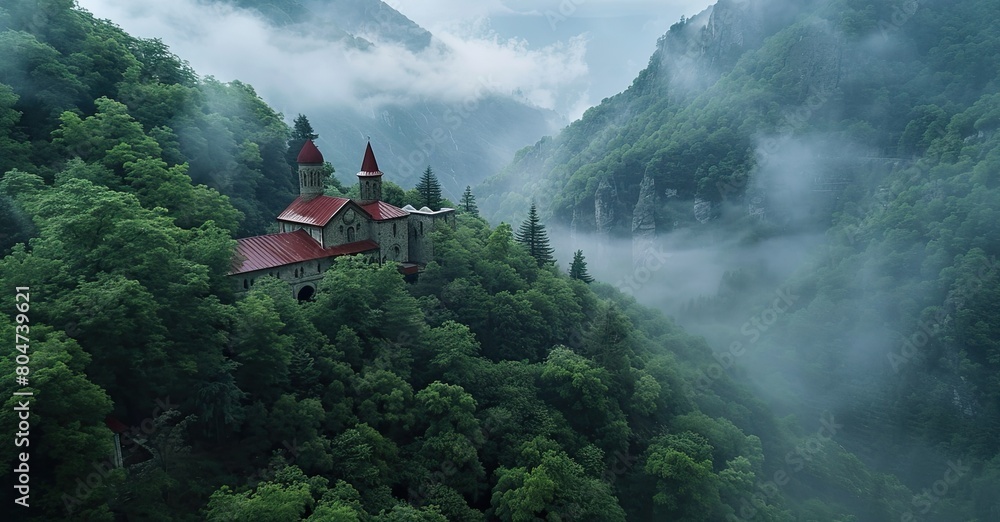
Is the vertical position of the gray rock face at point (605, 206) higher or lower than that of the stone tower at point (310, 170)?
higher

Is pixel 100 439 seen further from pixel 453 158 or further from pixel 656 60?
pixel 656 60

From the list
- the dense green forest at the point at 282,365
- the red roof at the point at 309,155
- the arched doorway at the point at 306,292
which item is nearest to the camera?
the dense green forest at the point at 282,365

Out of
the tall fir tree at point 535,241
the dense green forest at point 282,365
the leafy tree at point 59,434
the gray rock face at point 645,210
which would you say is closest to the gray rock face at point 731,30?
the gray rock face at point 645,210

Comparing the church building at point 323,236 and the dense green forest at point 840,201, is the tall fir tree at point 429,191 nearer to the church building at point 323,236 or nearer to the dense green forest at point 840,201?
the church building at point 323,236

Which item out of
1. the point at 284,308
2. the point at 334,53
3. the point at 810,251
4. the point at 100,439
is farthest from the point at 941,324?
the point at 334,53

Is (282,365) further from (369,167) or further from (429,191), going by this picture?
(429,191)

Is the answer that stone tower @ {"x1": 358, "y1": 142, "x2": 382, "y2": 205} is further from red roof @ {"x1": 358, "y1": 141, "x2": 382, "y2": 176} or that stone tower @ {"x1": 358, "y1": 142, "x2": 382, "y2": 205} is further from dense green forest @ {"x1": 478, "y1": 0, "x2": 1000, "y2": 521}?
dense green forest @ {"x1": 478, "y1": 0, "x2": 1000, "y2": 521}

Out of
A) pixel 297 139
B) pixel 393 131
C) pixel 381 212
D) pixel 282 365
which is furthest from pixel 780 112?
pixel 282 365
